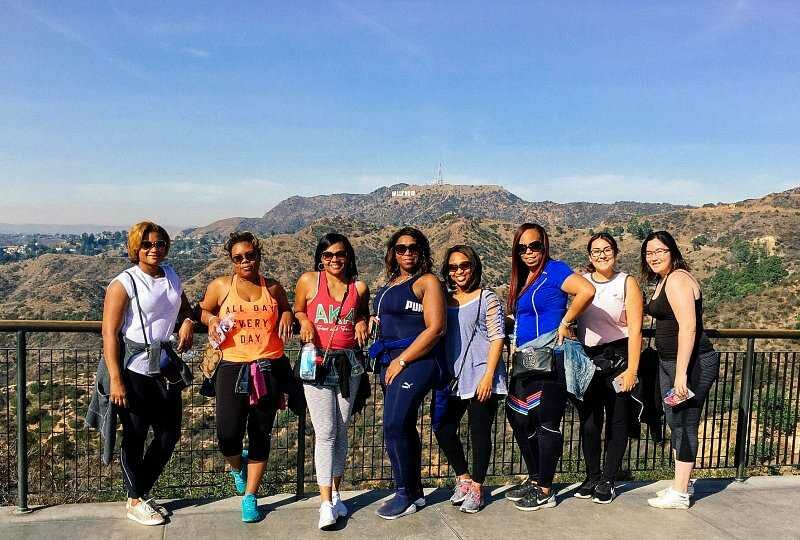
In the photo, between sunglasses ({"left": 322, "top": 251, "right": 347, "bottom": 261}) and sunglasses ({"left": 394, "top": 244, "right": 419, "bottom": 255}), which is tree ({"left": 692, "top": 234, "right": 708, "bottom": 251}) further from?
sunglasses ({"left": 322, "top": 251, "right": 347, "bottom": 261})

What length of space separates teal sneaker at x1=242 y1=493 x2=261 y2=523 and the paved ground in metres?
0.04

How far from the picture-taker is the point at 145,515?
368 centimetres

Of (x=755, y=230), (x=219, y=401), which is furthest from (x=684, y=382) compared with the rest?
(x=755, y=230)

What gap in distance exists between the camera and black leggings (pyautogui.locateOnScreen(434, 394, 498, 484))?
392 centimetres

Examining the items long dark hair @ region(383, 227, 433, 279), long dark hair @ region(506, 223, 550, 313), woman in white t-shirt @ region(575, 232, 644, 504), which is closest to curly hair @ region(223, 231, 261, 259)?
long dark hair @ region(383, 227, 433, 279)

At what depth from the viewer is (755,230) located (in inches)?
2768

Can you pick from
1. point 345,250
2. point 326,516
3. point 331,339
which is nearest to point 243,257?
point 345,250

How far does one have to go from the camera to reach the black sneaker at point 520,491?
409cm

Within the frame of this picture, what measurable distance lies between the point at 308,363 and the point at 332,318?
292 millimetres

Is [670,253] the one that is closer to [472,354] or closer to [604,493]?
[472,354]

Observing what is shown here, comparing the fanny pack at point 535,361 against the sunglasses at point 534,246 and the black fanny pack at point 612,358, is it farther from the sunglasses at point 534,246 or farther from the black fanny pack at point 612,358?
the sunglasses at point 534,246

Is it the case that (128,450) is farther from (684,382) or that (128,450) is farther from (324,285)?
(684,382)

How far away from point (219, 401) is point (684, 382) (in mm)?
2824

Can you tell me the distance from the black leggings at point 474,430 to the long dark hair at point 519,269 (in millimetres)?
624
